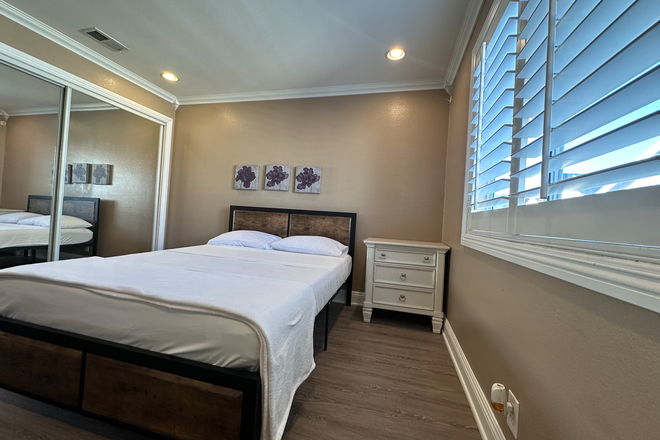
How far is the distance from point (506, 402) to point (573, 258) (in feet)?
2.25

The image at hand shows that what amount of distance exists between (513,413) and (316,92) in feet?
10.4

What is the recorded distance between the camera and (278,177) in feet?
10.3

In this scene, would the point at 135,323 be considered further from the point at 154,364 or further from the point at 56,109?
the point at 56,109

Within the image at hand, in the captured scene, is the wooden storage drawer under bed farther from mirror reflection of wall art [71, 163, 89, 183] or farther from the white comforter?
mirror reflection of wall art [71, 163, 89, 183]

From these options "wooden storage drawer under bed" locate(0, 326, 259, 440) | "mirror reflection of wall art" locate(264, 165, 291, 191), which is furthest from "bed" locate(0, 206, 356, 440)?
"mirror reflection of wall art" locate(264, 165, 291, 191)

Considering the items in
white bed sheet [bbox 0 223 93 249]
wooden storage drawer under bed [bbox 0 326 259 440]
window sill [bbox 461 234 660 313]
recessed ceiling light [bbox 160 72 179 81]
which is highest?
recessed ceiling light [bbox 160 72 179 81]

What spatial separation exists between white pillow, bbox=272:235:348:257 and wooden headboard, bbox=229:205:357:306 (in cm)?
25

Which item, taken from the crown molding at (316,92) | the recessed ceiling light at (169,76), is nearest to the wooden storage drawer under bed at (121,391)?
the recessed ceiling light at (169,76)

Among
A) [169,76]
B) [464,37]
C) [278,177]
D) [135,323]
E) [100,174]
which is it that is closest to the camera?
[135,323]

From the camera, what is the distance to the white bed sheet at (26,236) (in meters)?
2.13

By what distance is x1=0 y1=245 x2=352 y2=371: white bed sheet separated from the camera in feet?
3.01

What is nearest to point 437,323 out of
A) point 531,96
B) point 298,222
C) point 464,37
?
point 298,222

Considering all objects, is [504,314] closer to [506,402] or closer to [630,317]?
[506,402]

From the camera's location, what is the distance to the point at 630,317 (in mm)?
480
